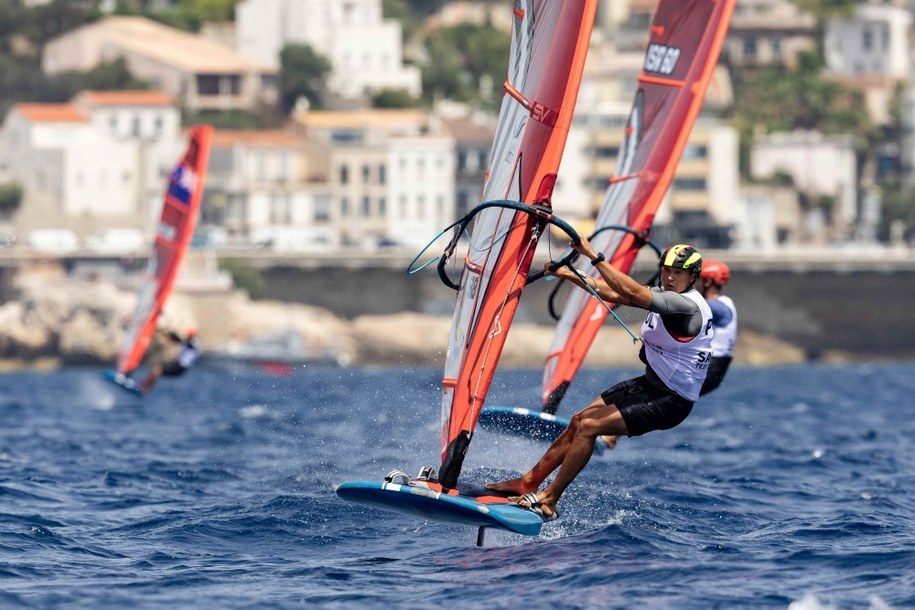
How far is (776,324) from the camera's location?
7850 cm

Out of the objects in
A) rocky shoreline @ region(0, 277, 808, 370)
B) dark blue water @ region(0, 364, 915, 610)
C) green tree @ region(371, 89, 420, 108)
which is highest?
dark blue water @ region(0, 364, 915, 610)

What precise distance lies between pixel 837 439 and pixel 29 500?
467 inches

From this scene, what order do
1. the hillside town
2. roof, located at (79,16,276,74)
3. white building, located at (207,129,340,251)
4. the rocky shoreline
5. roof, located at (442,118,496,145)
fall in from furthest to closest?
roof, located at (79,16,276,74) → roof, located at (442,118,496,145) → white building, located at (207,129,340,251) → the hillside town → the rocky shoreline

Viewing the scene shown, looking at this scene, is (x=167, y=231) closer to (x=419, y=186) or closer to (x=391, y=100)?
(x=419, y=186)

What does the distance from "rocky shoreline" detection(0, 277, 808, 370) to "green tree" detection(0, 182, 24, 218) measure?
50.6 ft

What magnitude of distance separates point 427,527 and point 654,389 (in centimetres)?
217

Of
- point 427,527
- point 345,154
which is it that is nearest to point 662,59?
point 427,527

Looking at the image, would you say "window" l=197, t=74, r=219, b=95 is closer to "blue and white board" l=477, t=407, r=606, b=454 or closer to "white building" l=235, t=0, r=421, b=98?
"white building" l=235, t=0, r=421, b=98

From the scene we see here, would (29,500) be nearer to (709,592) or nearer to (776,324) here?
(709,592)

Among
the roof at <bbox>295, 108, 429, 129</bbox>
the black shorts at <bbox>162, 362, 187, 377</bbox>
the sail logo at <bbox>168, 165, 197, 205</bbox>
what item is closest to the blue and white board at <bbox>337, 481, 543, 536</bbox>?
the black shorts at <bbox>162, 362, 187, 377</bbox>

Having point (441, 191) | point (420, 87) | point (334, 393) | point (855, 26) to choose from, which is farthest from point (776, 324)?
point (855, 26)

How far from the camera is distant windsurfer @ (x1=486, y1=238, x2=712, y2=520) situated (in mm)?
12805

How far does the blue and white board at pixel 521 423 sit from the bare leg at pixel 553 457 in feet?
9.90

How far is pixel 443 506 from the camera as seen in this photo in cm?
1245
